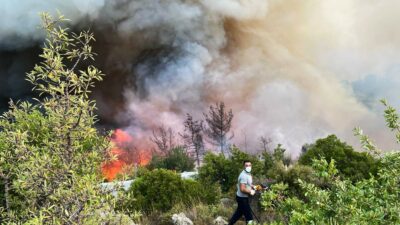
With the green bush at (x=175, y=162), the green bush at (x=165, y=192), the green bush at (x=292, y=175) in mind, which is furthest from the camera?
the green bush at (x=175, y=162)

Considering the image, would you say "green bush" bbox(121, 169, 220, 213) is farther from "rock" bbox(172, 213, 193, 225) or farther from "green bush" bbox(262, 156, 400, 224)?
"green bush" bbox(262, 156, 400, 224)

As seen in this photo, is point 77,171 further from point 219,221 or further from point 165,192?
point 165,192

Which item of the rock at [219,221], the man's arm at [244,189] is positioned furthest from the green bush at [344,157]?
the man's arm at [244,189]

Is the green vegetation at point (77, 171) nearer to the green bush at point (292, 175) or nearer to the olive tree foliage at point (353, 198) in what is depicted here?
the olive tree foliage at point (353, 198)

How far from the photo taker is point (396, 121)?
5.31 meters

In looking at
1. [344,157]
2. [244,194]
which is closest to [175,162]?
[344,157]

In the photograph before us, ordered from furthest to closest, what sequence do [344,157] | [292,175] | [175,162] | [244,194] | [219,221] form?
[175,162] < [344,157] < [292,175] < [219,221] < [244,194]

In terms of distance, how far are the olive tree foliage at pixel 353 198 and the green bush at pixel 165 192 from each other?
10.1m

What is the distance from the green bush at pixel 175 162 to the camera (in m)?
34.8

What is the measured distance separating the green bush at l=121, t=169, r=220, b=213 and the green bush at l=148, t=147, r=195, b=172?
711 inches

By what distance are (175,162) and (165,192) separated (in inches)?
777

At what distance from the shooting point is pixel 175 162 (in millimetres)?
35188

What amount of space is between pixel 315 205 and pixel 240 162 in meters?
14.0

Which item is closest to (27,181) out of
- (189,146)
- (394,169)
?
(394,169)
